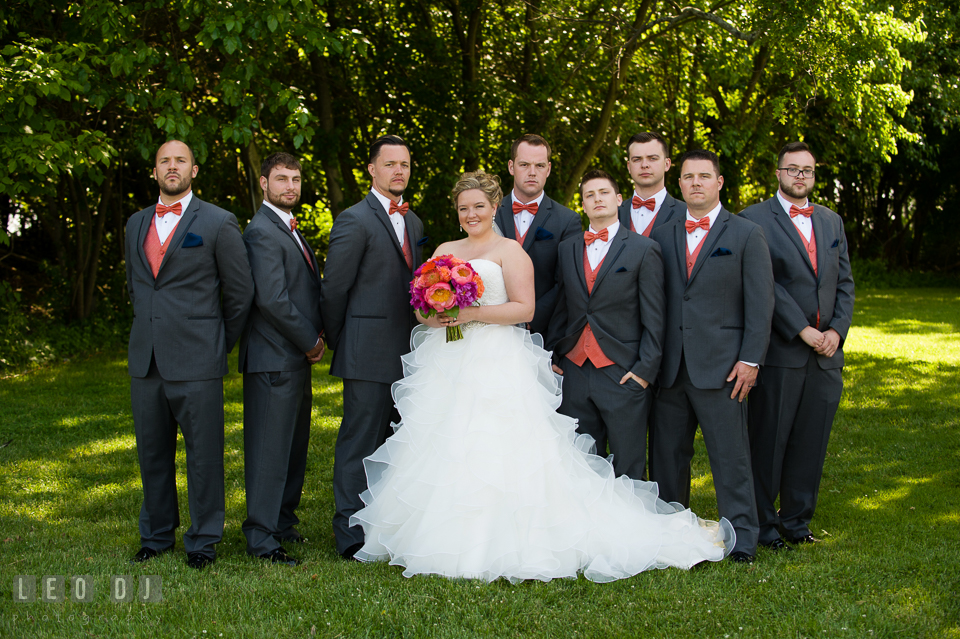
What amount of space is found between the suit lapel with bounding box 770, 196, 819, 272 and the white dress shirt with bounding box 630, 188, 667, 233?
69 centimetres

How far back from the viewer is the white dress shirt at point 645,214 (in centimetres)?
524

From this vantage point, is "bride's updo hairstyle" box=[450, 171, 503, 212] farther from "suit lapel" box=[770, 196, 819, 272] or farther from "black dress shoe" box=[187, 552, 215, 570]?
"black dress shoe" box=[187, 552, 215, 570]

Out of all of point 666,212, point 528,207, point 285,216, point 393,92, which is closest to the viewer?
point 285,216

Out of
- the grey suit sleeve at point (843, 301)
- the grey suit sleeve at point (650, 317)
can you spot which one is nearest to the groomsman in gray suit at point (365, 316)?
the grey suit sleeve at point (650, 317)

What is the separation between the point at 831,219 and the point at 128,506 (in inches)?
210

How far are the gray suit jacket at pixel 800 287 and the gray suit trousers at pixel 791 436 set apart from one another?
11cm

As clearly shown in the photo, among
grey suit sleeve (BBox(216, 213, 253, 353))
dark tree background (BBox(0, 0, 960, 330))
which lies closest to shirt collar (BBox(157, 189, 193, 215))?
grey suit sleeve (BBox(216, 213, 253, 353))

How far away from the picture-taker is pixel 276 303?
4656mm

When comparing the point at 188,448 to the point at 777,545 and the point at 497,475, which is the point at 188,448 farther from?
the point at 777,545

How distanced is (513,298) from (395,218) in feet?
3.10

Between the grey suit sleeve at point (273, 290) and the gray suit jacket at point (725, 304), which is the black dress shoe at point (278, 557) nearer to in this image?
the grey suit sleeve at point (273, 290)

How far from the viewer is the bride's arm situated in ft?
15.3

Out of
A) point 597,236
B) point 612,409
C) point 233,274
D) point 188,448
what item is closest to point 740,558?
point 612,409

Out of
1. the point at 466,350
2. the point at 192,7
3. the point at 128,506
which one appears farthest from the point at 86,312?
the point at 466,350
